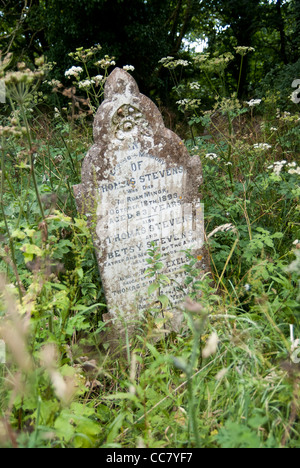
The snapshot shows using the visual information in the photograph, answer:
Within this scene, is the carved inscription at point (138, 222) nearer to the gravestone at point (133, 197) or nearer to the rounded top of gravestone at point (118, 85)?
the gravestone at point (133, 197)

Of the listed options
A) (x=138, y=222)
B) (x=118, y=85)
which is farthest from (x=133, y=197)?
(x=118, y=85)

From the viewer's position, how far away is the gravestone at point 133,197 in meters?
2.68

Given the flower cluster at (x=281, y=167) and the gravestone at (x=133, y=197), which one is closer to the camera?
the flower cluster at (x=281, y=167)

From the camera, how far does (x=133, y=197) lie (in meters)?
2.79

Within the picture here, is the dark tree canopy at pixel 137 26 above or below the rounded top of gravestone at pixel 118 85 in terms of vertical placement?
above

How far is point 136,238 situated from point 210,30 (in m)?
11.4

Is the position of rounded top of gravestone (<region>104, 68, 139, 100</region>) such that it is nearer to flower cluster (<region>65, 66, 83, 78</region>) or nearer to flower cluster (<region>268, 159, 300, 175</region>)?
flower cluster (<region>65, 66, 83, 78</region>)

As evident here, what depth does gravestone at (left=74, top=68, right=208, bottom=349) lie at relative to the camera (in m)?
2.68

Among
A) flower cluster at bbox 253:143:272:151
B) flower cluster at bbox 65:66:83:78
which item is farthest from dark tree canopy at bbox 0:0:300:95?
flower cluster at bbox 65:66:83:78

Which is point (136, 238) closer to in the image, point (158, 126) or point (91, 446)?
point (158, 126)

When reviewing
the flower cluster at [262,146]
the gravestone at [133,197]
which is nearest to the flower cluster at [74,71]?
the gravestone at [133,197]

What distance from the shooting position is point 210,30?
1206cm

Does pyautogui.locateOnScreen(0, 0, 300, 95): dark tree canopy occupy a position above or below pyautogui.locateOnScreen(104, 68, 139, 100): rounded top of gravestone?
above

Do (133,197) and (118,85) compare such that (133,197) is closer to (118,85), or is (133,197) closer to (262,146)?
(118,85)
